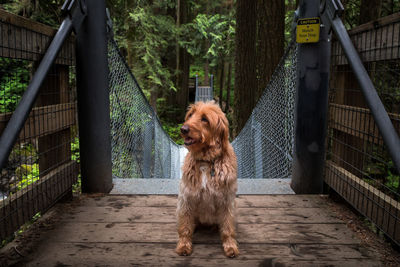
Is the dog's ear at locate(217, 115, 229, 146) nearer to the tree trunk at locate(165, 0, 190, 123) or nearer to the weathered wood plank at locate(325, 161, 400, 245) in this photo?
the weathered wood plank at locate(325, 161, 400, 245)

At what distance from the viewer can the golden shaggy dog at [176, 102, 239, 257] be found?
1.52 m

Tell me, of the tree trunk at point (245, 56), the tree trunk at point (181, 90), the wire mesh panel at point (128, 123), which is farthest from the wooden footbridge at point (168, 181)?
the tree trunk at point (181, 90)

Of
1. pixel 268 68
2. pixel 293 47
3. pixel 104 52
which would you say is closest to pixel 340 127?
pixel 293 47

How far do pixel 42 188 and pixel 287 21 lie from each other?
6615 mm

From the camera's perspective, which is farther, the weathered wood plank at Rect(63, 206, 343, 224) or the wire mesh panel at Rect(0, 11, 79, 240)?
the weathered wood plank at Rect(63, 206, 343, 224)

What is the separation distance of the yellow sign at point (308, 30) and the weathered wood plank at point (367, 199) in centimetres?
87

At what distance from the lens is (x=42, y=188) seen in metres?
1.73

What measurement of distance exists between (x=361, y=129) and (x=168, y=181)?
148 cm

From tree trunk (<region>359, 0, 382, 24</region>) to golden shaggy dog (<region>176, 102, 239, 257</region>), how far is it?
16.3 feet

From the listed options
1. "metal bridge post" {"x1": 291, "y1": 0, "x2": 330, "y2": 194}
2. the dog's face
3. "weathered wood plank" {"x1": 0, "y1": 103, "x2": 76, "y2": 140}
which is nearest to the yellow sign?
"metal bridge post" {"x1": 291, "y1": 0, "x2": 330, "y2": 194}

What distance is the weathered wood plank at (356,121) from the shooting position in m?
1.61

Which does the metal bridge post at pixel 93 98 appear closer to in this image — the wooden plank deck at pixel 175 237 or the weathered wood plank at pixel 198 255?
the wooden plank deck at pixel 175 237

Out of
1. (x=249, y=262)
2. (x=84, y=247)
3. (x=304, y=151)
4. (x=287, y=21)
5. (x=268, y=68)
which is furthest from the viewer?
(x=287, y=21)

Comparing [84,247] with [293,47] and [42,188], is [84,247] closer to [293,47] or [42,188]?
[42,188]
